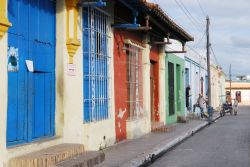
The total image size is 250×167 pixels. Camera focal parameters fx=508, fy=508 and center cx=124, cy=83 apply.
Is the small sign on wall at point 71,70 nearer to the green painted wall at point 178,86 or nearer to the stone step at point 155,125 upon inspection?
the stone step at point 155,125

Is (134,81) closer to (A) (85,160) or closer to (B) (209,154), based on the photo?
(B) (209,154)

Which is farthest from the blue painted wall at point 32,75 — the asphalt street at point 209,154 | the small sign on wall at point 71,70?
the asphalt street at point 209,154

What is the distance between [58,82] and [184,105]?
58.0 ft

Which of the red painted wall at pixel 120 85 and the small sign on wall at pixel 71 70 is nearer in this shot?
the small sign on wall at pixel 71 70

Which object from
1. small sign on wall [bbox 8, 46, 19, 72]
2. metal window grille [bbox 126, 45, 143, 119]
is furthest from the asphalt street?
small sign on wall [bbox 8, 46, 19, 72]

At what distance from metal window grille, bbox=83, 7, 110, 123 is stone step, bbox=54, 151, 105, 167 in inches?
66.4

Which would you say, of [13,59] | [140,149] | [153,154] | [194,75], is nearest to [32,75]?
[13,59]

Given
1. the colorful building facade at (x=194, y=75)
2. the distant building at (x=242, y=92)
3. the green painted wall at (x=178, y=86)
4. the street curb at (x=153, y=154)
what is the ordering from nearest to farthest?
the street curb at (x=153, y=154)
the green painted wall at (x=178, y=86)
the colorful building facade at (x=194, y=75)
the distant building at (x=242, y=92)

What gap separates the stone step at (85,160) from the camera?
8499 millimetres

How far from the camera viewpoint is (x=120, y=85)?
47.1 feet

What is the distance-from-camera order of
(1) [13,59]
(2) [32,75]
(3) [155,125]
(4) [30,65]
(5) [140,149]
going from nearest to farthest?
(1) [13,59] → (4) [30,65] → (2) [32,75] → (5) [140,149] → (3) [155,125]

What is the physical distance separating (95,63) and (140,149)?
243 cm

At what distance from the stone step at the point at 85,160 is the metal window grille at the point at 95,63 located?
1.69 meters

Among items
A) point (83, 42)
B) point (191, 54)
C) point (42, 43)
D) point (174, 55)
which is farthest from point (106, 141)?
point (191, 54)
